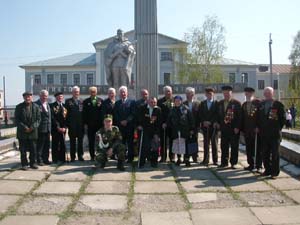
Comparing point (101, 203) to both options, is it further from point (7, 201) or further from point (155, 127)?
point (155, 127)

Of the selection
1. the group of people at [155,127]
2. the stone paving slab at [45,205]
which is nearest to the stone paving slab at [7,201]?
the stone paving slab at [45,205]

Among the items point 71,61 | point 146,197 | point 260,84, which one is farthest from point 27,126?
point 260,84

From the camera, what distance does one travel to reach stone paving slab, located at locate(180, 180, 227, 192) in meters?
6.19

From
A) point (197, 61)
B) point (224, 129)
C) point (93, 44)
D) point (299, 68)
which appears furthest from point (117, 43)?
point (93, 44)

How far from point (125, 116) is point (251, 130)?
2.53 metres

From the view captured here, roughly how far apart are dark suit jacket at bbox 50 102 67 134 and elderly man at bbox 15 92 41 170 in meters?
0.70

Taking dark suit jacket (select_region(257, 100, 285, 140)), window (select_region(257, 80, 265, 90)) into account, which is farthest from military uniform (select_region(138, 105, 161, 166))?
window (select_region(257, 80, 265, 90))

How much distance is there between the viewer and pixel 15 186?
20.7 feet

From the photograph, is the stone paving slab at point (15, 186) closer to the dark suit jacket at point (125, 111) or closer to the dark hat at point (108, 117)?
the dark hat at point (108, 117)

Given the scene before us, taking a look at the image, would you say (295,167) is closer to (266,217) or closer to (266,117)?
(266,117)

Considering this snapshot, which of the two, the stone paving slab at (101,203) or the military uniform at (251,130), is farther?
the military uniform at (251,130)

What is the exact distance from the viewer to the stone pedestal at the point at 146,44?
1129cm

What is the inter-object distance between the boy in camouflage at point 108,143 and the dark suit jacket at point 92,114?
2.75 feet

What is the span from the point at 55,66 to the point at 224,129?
48.8 meters
